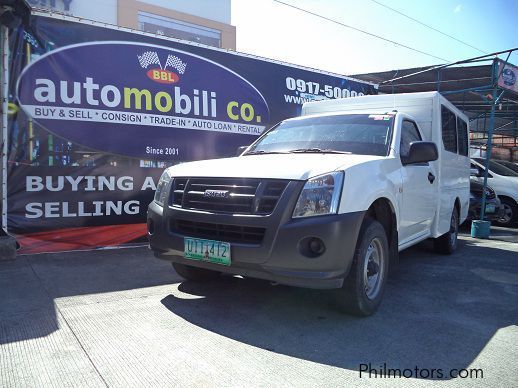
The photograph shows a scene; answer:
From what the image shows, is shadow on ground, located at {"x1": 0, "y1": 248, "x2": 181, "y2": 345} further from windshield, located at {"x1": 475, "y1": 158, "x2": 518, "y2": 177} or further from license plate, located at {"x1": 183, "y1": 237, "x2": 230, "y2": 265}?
windshield, located at {"x1": 475, "y1": 158, "x2": 518, "y2": 177}

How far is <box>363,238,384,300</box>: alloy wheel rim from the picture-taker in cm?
365

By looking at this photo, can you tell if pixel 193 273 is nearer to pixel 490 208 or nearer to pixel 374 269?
pixel 374 269

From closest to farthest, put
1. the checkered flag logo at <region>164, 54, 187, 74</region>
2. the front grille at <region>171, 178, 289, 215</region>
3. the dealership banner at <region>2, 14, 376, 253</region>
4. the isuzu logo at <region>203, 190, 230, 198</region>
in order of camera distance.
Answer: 1. the front grille at <region>171, 178, 289, 215</region>
2. the isuzu logo at <region>203, 190, 230, 198</region>
3. the dealership banner at <region>2, 14, 376, 253</region>
4. the checkered flag logo at <region>164, 54, 187, 74</region>

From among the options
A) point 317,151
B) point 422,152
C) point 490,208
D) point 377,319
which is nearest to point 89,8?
point 490,208

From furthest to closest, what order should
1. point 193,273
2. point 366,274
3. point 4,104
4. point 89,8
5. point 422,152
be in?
point 89,8 < point 4,104 < point 193,273 < point 422,152 < point 366,274

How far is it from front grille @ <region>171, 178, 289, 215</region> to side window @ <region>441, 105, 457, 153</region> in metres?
3.54

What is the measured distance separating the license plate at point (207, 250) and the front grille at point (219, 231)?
0.21ft

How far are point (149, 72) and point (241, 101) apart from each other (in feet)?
5.95

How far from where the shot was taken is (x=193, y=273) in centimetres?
442

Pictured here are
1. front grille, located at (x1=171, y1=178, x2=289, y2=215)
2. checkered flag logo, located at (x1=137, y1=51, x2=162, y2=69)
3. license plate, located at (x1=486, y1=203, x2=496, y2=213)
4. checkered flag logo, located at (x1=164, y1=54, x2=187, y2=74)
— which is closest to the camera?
front grille, located at (x1=171, y1=178, x2=289, y2=215)

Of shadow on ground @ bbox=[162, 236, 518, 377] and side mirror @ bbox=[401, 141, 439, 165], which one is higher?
side mirror @ bbox=[401, 141, 439, 165]

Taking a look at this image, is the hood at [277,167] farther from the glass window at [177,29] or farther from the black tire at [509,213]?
the glass window at [177,29]

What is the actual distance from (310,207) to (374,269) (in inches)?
40.8

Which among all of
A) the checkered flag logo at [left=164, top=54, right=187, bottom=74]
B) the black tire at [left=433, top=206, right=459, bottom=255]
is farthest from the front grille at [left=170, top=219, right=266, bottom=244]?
the black tire at [left=433, top=206, right=459, bottom=255]
